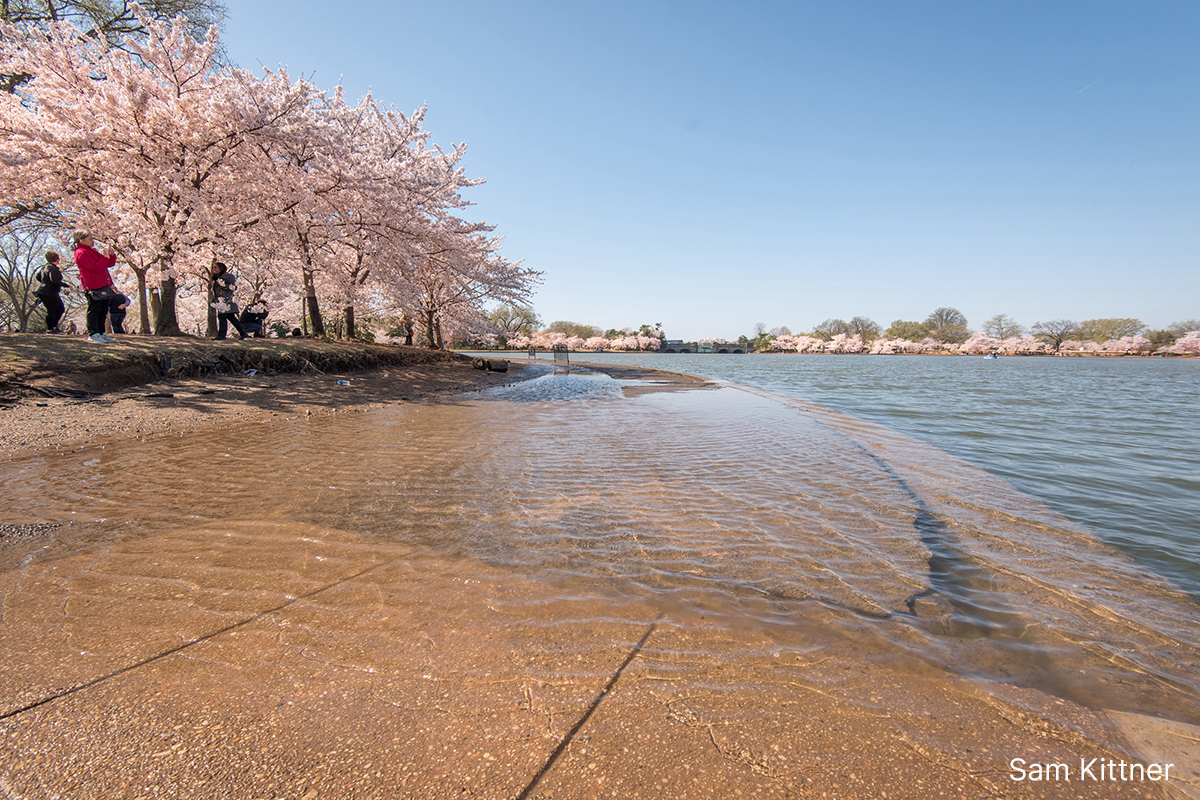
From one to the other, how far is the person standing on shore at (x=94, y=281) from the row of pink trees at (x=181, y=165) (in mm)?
→ 1902

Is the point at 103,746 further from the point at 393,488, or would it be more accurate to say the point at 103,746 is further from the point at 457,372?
the point at 457,372

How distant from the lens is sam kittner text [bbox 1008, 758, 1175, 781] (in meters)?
1.74

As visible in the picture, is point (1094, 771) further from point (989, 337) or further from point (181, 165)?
point (989, 337)

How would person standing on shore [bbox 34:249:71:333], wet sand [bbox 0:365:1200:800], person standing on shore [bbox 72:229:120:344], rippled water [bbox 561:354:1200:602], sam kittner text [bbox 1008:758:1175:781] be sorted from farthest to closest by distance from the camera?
1. person standing on shore [bbox 34:249:71:333]
2. person standing on shore [bbox 72:229:120:344]
3. rippled water [bbox 561:354:1200:602]
4. sam kittner text [bbox 1008:758:1175:781]
5. wet sand [bbox 0:365:1200:800]

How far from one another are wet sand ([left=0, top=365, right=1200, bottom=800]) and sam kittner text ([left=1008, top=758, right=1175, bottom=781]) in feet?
0.09

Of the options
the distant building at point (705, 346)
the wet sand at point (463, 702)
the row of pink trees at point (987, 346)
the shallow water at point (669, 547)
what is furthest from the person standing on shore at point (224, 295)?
the row of pink trees at point (987, 346)

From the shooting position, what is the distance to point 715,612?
9.09 feet

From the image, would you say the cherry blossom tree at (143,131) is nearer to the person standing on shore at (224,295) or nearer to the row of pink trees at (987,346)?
the person standing on shore at (224,295)

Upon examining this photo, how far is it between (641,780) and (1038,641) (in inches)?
106

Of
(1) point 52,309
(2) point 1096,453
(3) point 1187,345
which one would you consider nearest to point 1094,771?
(2) point 1096,453

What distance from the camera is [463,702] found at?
192 centimetres

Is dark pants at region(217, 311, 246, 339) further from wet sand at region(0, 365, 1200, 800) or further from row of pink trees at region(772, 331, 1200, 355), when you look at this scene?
row of pink trees at region(772, 331, 1200, 355)

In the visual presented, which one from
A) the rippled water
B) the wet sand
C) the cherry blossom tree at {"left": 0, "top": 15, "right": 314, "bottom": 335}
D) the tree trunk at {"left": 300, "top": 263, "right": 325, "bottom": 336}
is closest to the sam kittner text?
the wet sand

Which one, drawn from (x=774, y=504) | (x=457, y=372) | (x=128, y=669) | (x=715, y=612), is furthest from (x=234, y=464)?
(x=457, y=372)
